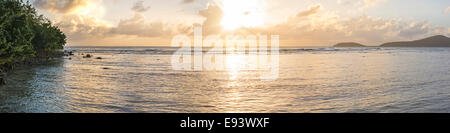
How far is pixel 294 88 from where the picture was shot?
20.3 m

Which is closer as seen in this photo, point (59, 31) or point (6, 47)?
point (6, 47)

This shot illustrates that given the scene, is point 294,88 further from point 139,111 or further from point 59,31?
point 59,31

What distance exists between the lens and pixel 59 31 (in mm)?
76875

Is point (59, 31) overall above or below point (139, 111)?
above
